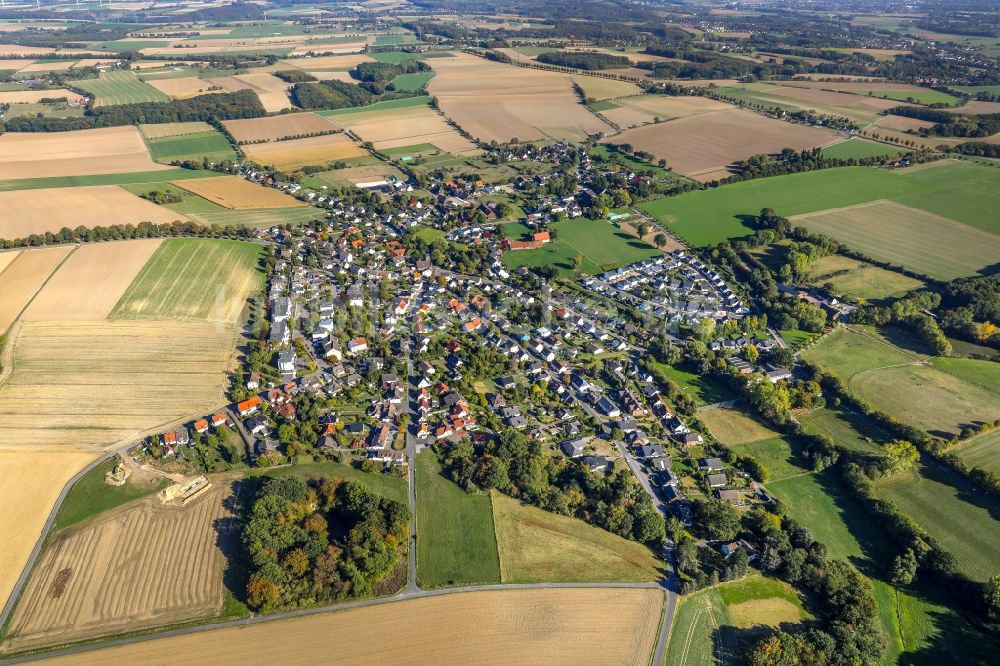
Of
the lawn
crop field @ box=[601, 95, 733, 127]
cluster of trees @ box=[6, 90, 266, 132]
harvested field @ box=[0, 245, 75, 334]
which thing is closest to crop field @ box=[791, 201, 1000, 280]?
crop field @ box=[601, 95, 733, 127]

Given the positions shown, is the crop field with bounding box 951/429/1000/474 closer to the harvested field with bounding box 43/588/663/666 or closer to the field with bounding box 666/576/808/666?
the field with bounding box 666/576/808/666

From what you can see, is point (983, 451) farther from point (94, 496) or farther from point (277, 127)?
point (277, 127)

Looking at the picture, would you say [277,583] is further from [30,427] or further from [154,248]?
[154,248]

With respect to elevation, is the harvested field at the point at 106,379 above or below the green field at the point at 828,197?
below

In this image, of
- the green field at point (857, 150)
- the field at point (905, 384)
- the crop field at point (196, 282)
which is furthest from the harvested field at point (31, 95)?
the field at point (905, 384)

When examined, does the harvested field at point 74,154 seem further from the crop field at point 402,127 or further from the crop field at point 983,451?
the crop field at point 983,451

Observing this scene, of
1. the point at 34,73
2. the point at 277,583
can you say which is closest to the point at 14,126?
the point at 34,73
